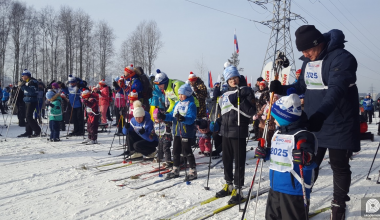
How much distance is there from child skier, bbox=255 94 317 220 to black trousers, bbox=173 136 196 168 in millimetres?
2385

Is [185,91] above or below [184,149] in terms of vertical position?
above

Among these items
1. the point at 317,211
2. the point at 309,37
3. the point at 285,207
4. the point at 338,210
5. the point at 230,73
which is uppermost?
the point at 309,37

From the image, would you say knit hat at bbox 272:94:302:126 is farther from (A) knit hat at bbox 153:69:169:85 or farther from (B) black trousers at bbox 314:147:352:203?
(A) knit hat at bbox 153:69:169:85

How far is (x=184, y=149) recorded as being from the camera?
16.0 ft

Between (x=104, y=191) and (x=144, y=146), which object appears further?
(x=144, y=146)

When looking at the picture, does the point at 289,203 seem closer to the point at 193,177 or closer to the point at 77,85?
the point at 193,177

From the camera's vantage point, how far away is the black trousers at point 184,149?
4.86 metres

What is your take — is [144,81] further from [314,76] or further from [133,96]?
[314,76]

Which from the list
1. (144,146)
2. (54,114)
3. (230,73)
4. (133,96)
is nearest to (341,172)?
(230,73)

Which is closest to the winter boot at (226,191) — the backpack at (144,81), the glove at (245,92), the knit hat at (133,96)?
the glove at (245,92)

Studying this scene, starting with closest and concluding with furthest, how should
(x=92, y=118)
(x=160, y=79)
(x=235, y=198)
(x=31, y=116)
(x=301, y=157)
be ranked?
(x=301, y=157) → (x=235, y=198) → (x=160, y=79) → (x=92, y=118) → (x=31, y=116)

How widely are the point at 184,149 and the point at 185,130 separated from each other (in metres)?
0.35

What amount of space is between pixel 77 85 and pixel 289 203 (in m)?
9.54

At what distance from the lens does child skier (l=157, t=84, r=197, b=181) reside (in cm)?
480
